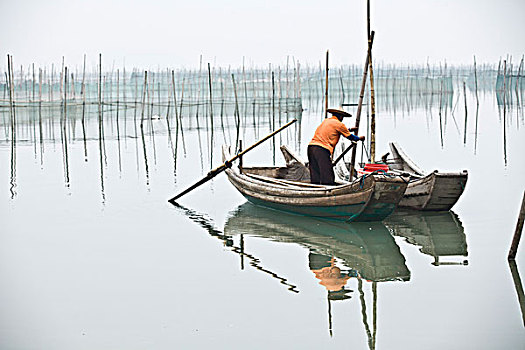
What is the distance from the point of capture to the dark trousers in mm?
7953

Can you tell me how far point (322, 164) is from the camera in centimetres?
799

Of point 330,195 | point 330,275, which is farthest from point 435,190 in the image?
point 330,275

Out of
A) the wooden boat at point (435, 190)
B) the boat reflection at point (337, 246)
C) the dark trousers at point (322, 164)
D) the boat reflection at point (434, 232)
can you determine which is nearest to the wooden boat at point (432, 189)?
the wooden boat at point (435, 190)

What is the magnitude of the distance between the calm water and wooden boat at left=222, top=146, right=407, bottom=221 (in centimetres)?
16

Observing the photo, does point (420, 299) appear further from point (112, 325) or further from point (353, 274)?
point (112, 325)

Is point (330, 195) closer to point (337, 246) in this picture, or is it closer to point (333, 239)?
point (333, 239)

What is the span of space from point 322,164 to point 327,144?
9.4 inches

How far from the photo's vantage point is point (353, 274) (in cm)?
581

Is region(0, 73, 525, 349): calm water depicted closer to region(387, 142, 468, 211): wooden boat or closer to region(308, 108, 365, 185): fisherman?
region(387, 142, 468, 211): wooden boat

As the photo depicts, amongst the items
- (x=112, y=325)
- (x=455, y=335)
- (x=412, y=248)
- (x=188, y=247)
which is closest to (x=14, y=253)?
(x=188, y=247)

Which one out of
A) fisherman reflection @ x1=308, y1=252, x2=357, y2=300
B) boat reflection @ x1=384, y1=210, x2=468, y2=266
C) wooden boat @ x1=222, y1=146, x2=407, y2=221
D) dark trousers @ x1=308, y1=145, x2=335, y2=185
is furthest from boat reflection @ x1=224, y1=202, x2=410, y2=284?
dark trousers @ x1=308, y1=145, x2=335, y2=185

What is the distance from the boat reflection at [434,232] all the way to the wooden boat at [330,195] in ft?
1.06

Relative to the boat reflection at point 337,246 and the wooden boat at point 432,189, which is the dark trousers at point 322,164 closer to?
the wooden boat at point 432,189

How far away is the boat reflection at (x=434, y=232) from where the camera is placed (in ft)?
21.1
